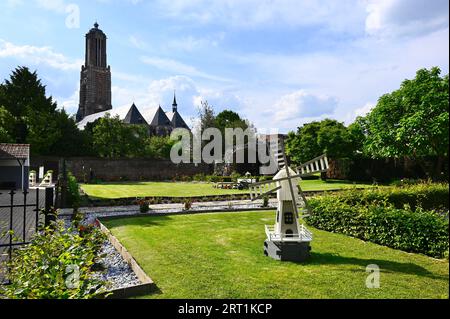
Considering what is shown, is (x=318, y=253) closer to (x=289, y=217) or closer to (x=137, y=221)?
(x=289, y=217)

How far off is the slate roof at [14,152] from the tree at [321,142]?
29912 mm

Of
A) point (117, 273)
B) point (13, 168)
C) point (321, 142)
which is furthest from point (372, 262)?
point (321, 142)

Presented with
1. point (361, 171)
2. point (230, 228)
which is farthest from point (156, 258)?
point (361, 171)

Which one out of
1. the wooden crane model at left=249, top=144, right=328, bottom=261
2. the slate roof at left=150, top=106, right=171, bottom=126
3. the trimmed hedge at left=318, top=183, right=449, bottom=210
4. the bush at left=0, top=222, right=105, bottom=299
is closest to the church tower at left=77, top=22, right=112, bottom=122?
the slate roof at left=150, top=106, right=171, bottom=126

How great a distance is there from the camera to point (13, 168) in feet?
97.3

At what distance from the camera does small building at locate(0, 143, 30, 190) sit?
29.0 m

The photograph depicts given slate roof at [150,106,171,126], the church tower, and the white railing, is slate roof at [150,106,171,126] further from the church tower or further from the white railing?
the white railing

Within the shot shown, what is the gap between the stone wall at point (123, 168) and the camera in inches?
1672

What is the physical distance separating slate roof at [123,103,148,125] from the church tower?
28309mm

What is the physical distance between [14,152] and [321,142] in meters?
32.2

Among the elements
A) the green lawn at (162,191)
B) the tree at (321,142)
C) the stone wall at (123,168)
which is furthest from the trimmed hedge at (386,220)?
the stone wall at (123,168)

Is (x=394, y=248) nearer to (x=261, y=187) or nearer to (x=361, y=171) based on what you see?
(x=261, y=187)

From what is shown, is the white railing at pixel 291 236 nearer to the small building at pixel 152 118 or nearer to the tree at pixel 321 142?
the tree at pixel 321 142

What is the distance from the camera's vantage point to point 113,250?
10398 millimetres
